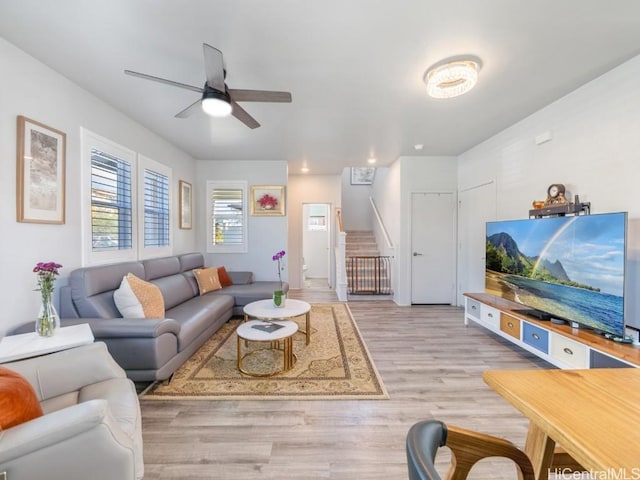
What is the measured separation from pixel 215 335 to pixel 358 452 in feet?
7.78

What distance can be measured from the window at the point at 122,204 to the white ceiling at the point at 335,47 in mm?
555

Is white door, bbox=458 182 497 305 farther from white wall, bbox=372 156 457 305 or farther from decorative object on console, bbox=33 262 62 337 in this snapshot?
decorative object on console, bbox=33 262 62 337

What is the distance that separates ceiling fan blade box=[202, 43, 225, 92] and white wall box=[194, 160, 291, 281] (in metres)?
3.11

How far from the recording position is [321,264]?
786cm

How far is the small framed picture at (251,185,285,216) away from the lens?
5.00 meters

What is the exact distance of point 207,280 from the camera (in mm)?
4012

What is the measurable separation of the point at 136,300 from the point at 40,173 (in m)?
1.25

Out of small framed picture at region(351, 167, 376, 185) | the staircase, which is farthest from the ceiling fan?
small framed picture at region(351, 167, 376, 185)

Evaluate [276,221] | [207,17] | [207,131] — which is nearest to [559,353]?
[207,17]

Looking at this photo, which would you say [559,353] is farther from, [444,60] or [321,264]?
[321,264]

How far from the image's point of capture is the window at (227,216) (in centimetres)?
500

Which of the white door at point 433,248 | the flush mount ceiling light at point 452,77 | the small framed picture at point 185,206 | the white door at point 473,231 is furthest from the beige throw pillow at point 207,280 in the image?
the white door at point 473,231

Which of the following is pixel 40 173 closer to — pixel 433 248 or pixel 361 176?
pixel 433 248

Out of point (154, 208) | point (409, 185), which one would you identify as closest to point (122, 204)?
point (154, 208)
